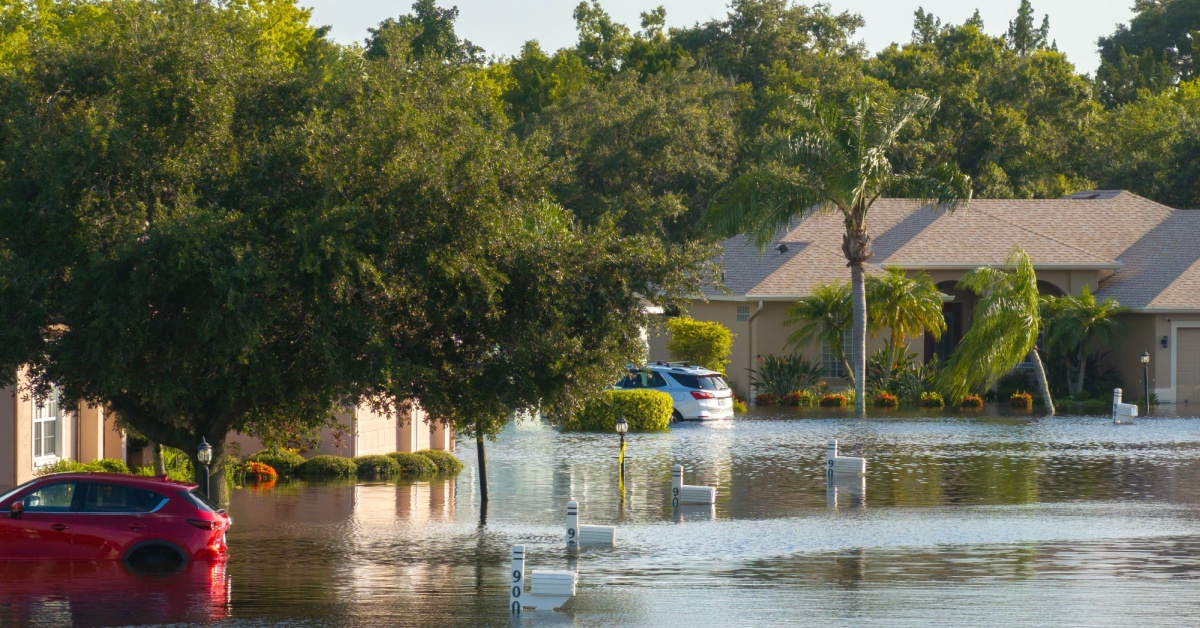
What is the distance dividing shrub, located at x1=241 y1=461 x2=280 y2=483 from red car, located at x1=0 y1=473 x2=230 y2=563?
9.73 m

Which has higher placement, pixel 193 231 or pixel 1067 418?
pixel 193 231

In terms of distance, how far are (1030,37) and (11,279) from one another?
97.0 metres

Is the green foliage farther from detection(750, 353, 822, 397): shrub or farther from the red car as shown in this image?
the red car

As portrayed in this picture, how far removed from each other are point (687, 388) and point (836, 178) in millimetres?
8106

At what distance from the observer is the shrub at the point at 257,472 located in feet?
92.2

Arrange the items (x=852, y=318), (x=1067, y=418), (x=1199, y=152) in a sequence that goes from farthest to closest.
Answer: (x=1199, y=152) → (x=852, y=318) → (x=1067, y=418)

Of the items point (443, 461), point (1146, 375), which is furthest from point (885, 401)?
point (443, 461)

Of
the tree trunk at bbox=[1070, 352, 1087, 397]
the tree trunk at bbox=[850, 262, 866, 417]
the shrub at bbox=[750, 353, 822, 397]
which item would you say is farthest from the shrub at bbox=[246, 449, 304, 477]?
the tree trunk at bbox=[1070, 352, 1087, 397]

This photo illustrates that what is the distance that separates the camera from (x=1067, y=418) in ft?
138

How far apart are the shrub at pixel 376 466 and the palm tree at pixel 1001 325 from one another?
837 inches

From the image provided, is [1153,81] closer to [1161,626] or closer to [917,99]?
[917,99]

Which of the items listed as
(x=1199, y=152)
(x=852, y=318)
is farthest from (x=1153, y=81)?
(x=852, y=318)

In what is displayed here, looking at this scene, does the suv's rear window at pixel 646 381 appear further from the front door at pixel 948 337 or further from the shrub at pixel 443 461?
the front door at pixel 948 337

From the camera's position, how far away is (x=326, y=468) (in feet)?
93.9
